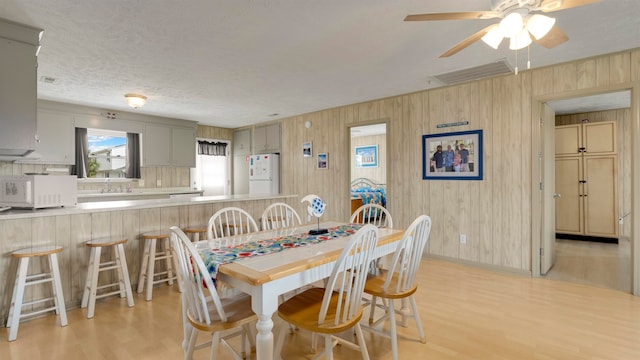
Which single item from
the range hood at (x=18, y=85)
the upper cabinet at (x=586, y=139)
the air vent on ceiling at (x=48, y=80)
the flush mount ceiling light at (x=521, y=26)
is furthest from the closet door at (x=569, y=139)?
the air vent on ceiling at (x=48, y=80)

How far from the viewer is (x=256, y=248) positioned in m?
1.98

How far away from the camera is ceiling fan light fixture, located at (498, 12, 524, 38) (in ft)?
5.65

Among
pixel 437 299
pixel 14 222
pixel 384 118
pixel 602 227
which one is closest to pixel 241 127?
pixel 384 118

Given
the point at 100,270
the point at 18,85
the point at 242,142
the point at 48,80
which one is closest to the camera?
the point at 18,85

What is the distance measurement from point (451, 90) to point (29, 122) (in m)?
4.48

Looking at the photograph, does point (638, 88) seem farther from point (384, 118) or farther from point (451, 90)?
point (384, 118)

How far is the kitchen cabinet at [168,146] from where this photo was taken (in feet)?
19.1

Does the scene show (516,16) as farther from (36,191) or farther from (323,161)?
(323,161)

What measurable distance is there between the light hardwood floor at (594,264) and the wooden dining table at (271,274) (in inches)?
127

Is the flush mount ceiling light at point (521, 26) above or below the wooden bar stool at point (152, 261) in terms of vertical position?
above

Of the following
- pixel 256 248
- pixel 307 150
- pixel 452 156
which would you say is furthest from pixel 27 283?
pixel 452 156

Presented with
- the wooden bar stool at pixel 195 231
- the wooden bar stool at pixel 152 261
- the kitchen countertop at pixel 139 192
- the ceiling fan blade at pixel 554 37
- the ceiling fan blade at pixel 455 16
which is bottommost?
the wooden bar stool at pixel 152 261

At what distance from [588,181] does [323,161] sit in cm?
466

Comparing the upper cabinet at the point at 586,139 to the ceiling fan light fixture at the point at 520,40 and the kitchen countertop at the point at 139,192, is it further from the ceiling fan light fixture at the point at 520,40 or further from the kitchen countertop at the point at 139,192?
the kitchen countertop at the point at 139,192
